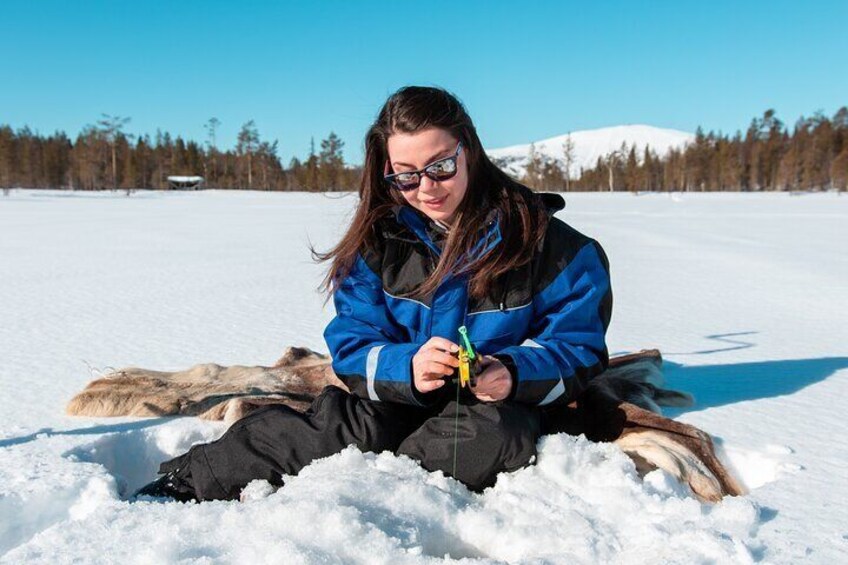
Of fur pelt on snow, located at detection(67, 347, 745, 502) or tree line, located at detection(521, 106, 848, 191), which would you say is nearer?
fur pelt on snow, located at detection(67, 347, 745, 502)

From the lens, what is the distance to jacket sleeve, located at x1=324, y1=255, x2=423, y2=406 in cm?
224

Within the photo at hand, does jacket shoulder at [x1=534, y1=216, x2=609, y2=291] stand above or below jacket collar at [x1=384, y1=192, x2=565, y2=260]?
below

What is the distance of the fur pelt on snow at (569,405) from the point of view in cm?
217

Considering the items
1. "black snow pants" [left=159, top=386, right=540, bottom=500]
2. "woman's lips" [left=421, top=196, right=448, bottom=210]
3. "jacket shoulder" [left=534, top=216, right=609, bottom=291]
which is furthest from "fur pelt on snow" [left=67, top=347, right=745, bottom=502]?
"woman's lips" [left=421, top=196, right=448, bottom=210]

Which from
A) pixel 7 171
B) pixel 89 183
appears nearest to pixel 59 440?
pixel 7 171

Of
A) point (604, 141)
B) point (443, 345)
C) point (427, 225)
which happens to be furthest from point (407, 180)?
point (604, 141)

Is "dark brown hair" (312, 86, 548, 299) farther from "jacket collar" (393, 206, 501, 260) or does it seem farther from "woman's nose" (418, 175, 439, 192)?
"woman's nose" (418, 175, 439, 192)

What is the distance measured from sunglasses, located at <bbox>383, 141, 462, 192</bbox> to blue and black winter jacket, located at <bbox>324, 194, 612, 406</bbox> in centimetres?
17

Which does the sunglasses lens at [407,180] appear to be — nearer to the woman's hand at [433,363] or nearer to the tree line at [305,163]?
the woman's hand at [433,363]

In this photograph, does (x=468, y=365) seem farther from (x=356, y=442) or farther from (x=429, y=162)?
(x=429, y=162)

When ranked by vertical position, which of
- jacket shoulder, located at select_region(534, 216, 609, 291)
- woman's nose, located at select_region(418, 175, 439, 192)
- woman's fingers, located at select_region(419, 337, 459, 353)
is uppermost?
woman's nose, located at select_region(418, 175, 439, 192)

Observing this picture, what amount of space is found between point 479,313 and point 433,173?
52 cm

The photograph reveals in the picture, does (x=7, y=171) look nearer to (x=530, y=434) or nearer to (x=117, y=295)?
(x=117, y=295)

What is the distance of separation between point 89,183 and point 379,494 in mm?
61021
